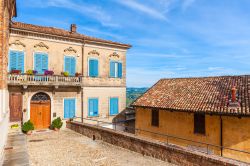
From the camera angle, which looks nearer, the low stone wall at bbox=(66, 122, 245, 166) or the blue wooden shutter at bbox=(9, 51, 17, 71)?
the low stone wall at bbox=(66, 122, 245, 166)

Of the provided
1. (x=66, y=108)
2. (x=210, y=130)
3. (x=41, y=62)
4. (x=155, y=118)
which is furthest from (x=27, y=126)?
(x=210, y=130)

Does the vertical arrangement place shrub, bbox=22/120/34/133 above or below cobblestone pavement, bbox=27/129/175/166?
above

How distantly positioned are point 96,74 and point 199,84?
408 inches

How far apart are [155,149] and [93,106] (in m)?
11.2

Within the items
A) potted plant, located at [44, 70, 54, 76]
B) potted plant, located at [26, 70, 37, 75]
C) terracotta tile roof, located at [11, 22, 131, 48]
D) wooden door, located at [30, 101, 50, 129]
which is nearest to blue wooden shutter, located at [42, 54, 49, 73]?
potted plant, located at [44, 70, 54, 76]

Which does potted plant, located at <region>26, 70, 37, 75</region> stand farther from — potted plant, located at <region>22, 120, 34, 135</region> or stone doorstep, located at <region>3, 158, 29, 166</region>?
stone doorstep, located at <region>3, 158, 29, 166</region>

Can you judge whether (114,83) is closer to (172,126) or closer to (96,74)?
(96,74)

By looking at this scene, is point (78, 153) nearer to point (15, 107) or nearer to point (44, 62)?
point (15, 107)

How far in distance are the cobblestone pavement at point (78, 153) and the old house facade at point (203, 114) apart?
259cm

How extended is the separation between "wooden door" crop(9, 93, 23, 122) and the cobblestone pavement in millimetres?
2256

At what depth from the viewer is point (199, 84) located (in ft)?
61.1

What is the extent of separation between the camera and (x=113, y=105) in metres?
23.3

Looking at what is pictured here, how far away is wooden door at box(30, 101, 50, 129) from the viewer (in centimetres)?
1841

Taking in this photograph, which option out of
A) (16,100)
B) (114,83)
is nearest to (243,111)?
(114,83)
